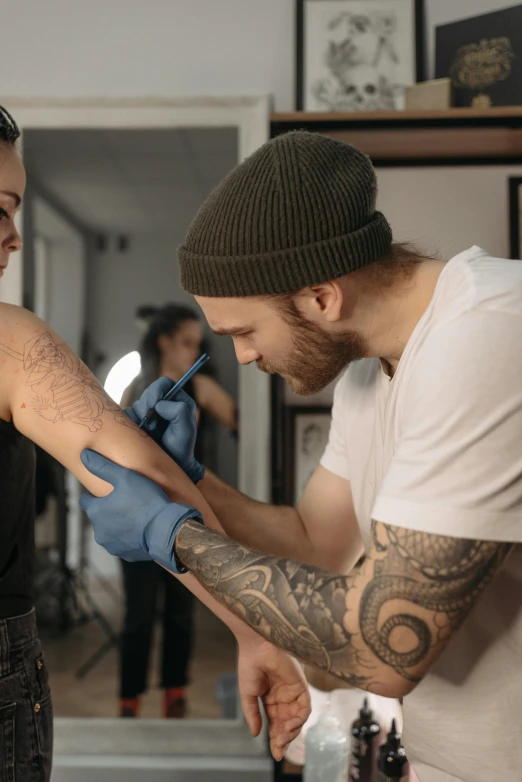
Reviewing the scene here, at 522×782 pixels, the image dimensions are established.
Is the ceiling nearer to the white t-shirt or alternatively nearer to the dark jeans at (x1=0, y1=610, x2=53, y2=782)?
the white t-shirt

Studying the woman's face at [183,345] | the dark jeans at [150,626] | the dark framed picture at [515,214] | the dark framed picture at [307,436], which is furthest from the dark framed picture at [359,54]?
the dark jeans at [150,626]

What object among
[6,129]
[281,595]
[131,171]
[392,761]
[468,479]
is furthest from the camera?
[131,171]

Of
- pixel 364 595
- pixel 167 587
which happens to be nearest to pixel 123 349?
pixel 167 587

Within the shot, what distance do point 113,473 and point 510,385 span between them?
543 millimetres

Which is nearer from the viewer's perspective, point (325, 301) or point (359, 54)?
point (325, 301)

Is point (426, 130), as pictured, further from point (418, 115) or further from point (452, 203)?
point (452, 203)

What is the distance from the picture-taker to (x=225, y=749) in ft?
8.12

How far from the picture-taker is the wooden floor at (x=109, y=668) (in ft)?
8.11

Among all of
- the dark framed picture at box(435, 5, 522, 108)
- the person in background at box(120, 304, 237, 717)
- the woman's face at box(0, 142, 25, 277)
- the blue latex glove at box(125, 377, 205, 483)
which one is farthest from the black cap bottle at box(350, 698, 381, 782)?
the dark framed picture at box(435, 5, 522, 108)

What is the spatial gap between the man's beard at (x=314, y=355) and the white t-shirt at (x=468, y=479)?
0.32 ft

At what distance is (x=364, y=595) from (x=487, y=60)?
1.96 m

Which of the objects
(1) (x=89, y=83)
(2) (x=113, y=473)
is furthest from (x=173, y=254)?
(2) (x=113, y=473)

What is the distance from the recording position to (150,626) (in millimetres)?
2477

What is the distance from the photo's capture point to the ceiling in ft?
8.08
